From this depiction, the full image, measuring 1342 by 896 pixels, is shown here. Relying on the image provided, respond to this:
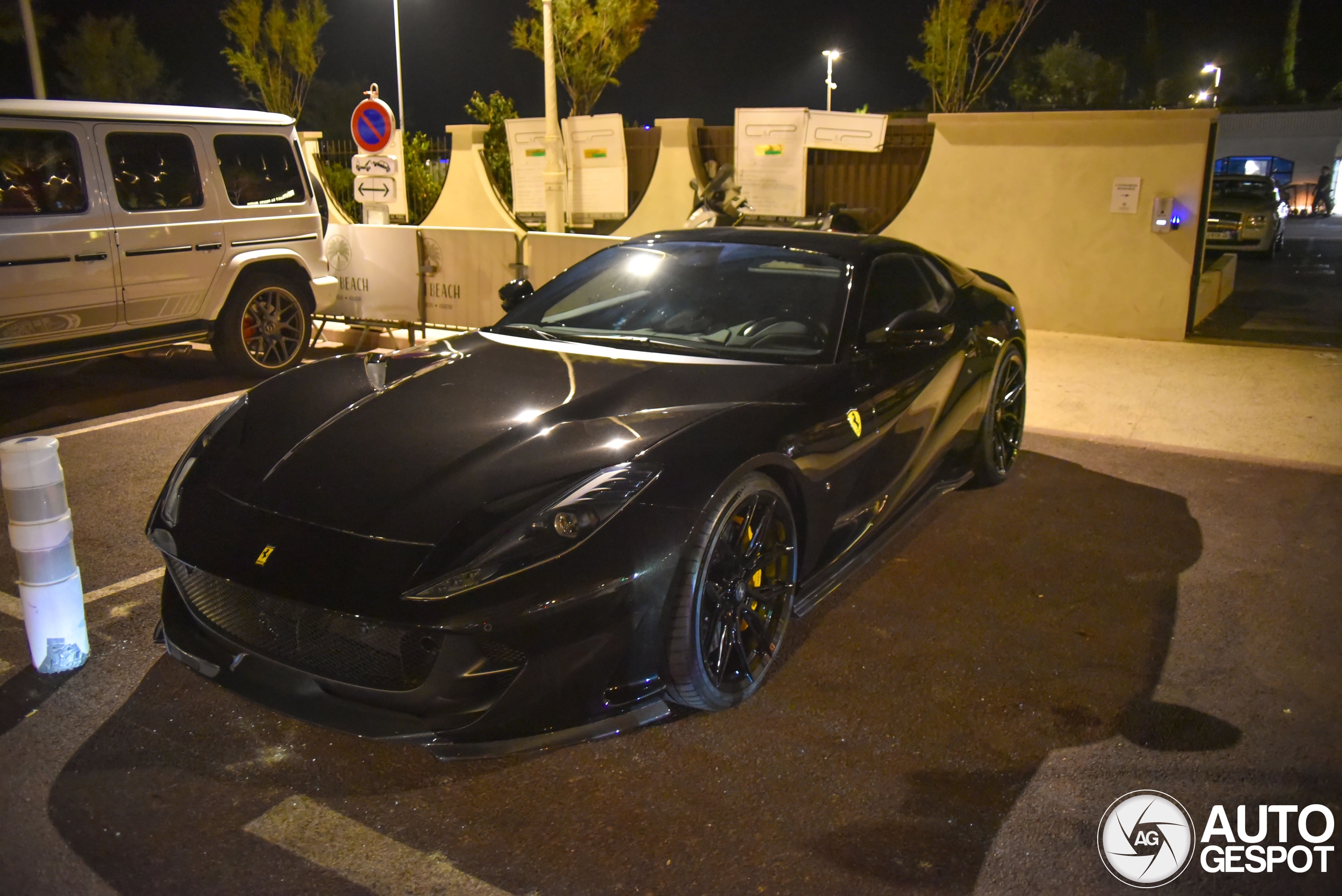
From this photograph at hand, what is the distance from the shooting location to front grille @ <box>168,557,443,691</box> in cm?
266

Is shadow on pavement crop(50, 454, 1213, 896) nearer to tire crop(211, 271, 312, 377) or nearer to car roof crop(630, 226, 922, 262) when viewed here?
car roof crop(630, 226, 922, 262)

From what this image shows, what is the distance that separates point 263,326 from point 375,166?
8.66 feet

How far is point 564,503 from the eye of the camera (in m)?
2.83

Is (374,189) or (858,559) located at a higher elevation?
(374,189)

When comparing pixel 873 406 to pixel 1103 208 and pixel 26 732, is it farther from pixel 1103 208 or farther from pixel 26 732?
pixel 1103 208

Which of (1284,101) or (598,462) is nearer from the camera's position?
(598,462)

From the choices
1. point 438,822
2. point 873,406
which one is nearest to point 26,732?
point 438,822

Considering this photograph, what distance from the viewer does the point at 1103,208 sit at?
1040 cm

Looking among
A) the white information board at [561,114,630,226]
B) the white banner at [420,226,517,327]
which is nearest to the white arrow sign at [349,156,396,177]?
the white banner at [420,226,517,327]

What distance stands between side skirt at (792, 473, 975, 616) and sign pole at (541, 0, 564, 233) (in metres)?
8.56

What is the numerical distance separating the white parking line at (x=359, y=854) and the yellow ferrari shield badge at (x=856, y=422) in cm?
197

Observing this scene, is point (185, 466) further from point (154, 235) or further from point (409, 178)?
point (409, 178)

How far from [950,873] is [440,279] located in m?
7.57

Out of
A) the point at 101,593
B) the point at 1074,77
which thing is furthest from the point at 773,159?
the point at 1074,77
